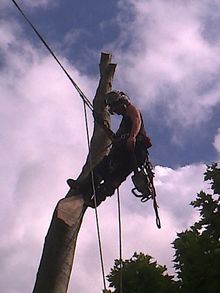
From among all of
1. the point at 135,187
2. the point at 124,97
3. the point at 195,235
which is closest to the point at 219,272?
the point at 195,235

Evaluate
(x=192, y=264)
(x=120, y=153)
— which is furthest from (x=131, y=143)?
(x=192, y=264)

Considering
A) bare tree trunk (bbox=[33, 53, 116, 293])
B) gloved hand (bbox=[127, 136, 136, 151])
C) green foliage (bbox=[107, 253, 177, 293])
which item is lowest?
bare tree trunk (bbox=[33, 53, 116, 293])

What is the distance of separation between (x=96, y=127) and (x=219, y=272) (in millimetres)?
5373

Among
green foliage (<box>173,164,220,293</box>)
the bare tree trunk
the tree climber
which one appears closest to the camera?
the bare tree trunk

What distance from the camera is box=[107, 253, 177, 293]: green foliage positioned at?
33.9ft

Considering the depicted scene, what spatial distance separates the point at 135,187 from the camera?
5.36 meters

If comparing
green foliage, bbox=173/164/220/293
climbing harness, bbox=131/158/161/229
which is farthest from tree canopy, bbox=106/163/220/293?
climbing harness, bbox=131/158/161/229

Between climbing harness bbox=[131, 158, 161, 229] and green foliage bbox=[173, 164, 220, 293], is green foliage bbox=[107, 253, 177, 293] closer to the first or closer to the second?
green foliage bbox=[173, 164, 220, 293]

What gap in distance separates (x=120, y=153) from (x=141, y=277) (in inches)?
249

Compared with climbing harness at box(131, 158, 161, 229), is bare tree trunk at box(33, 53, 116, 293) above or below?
below

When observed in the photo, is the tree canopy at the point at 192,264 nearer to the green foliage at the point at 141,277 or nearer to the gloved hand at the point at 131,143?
the green foliage at the point at 141,277

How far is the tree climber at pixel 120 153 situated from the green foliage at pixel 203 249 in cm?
492

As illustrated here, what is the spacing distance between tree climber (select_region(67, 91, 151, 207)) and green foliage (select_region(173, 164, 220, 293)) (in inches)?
194

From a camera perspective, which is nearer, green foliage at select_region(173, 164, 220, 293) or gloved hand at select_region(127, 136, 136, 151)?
gloved hand at select_region(127, 136, 136, 151)
